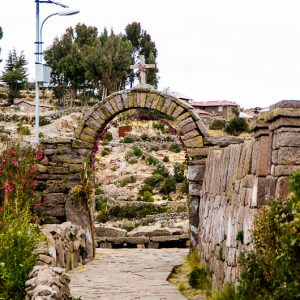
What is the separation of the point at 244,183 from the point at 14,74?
59.2m

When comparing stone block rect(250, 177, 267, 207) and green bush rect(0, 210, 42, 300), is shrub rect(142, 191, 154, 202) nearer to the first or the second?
green bush rect(0, 210, 42, 300)

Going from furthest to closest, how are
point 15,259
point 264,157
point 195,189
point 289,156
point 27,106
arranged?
point 27,106 < point 195,189 < point 15,259 < point 264,157 < point 289,156

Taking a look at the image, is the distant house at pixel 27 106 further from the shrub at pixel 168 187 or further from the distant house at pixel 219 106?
the shrub at pixel 168 187

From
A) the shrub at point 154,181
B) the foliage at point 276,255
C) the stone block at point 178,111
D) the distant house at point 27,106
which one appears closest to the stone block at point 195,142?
the stone block at point 178,111

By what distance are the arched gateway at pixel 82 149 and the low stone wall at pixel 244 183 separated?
282 centimetres

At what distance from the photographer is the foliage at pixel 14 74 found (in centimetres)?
6475

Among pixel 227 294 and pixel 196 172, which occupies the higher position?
pixel 196 172

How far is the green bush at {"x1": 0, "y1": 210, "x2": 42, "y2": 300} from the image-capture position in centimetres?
760

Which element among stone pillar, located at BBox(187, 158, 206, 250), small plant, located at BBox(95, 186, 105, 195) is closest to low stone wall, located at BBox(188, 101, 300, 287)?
stone pillar, located at BBox(187, 158, 206, 250)

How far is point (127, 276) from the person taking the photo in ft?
36.1

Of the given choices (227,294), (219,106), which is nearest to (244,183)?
(227,294)

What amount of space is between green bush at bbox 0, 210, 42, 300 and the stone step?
863 centimetres

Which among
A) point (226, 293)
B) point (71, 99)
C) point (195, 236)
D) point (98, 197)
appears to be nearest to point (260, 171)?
point (226, 293)

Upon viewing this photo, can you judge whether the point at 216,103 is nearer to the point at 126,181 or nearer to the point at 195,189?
the point at 126,181
